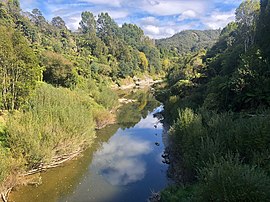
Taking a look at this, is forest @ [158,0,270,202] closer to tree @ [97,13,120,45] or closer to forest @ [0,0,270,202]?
forest @ [0,0,270,202]

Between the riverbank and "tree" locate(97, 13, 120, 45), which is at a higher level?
"tree" locate(97, 13, 120, 45)

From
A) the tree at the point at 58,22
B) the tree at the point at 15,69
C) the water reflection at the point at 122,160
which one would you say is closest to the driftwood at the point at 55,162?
the water reflection at the point at 122,160

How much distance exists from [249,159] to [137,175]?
40.6 ft

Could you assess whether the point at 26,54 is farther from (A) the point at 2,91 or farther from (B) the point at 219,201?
A: (B) the point at 219,201

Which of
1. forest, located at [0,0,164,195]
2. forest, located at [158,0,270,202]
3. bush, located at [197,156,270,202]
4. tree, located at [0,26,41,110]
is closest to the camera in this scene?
bush, located at [197,156,270,202]

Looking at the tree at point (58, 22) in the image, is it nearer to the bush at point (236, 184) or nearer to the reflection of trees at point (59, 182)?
the reflection of trees at point (59, 182)

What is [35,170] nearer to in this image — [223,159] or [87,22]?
[223,159]

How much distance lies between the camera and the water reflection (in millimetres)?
26112

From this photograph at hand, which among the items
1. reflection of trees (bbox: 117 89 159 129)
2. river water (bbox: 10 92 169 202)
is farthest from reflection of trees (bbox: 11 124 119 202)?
reflection of trees (bbox: 117 89 159 129)

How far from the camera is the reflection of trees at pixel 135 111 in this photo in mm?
48125

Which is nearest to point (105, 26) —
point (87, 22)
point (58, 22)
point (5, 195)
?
point (87, 22)

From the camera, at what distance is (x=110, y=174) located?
2675cm

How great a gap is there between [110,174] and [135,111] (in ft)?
104

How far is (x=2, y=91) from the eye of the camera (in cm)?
3128
